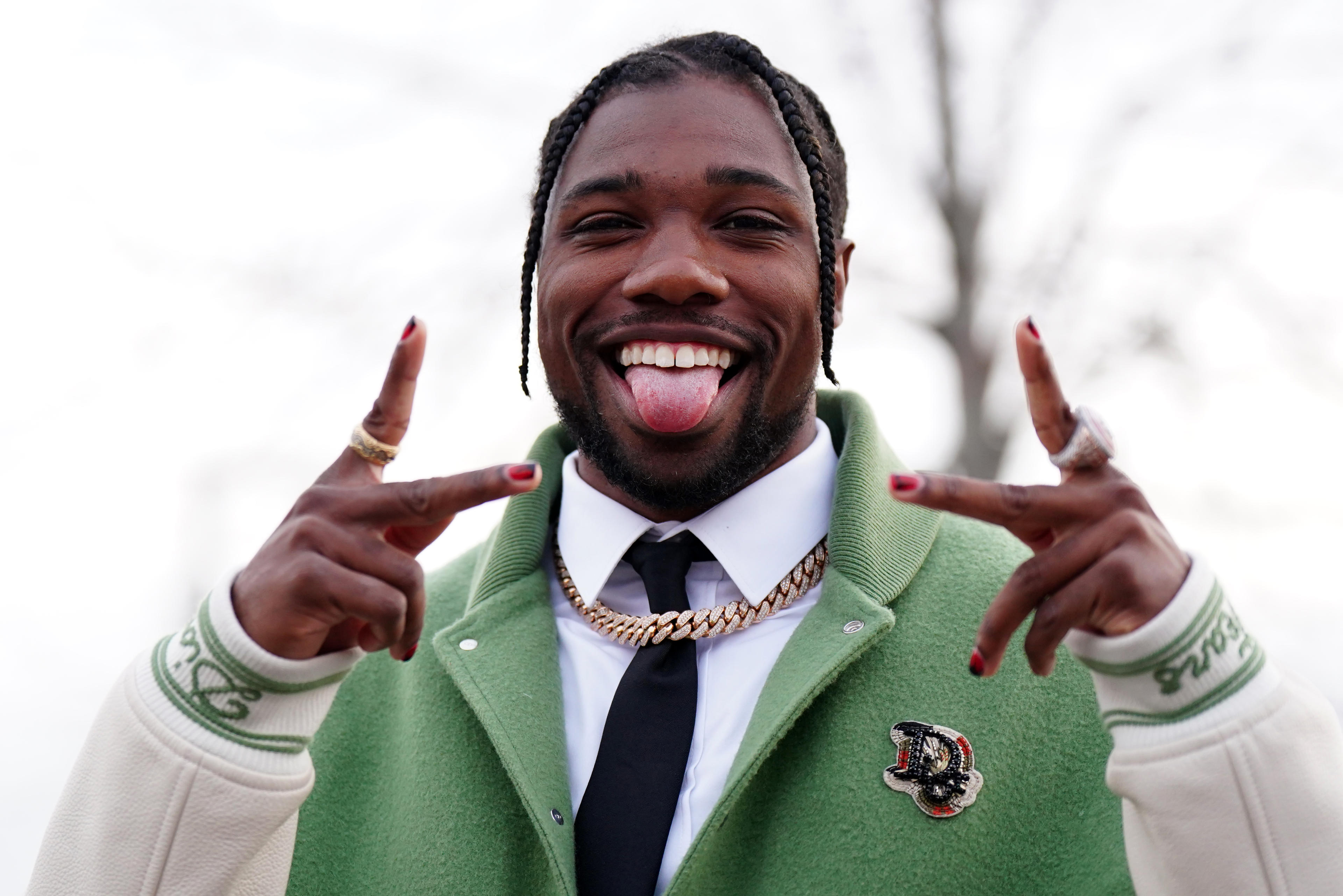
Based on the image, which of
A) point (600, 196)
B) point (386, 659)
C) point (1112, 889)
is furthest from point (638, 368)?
point (1112, 889)

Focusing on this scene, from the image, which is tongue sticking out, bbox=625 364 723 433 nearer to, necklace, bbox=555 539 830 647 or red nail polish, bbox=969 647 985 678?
necklace, bbox=555 539 830 647

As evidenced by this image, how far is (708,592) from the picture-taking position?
2.67 meters

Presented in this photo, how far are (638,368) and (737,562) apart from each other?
45 centimetres

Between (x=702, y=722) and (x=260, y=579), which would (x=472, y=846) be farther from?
(x=260, y=579)

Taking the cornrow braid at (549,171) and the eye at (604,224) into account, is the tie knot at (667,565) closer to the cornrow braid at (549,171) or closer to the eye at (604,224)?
the cornrow braid at (549,171)

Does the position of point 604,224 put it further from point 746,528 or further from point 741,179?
point 746,528

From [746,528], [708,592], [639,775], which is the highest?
[746,528]

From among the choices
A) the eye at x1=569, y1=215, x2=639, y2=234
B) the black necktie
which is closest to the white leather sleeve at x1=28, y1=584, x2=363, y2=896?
the black necktie

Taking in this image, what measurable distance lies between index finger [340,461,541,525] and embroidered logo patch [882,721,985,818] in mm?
864

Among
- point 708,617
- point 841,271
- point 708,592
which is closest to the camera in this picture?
point 708,617

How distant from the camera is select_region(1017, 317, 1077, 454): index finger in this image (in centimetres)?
187

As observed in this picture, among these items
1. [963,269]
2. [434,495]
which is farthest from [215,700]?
[963,269]

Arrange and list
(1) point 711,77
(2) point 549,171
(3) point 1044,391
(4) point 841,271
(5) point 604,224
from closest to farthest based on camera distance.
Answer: (3) point 1044,391 → (5) point 604,224 → (1) point 711,77 → (2) point 549,171 → (4) point 841,271

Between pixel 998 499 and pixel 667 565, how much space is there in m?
1.02
